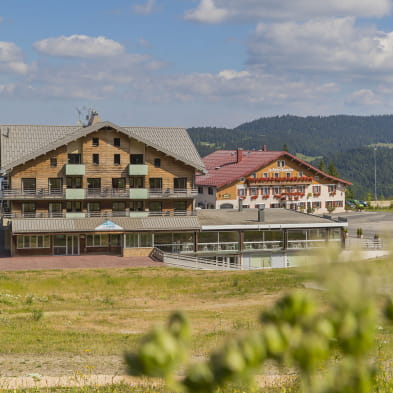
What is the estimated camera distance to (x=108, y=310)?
116ft

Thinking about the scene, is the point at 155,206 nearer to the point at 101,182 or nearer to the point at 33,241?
the point at 101,182

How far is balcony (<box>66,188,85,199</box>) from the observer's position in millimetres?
55438

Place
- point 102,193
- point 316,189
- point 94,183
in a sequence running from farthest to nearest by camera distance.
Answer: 1. point 316,189
2. point 94,183
3. point 102,193

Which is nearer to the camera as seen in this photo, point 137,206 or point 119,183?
point 119,183

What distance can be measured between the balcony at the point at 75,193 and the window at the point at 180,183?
9.10 m

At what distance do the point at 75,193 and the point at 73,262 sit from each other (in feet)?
25.9

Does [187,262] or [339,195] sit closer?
[187,262]

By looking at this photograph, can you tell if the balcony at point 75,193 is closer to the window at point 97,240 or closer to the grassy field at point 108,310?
the window at point 97,240

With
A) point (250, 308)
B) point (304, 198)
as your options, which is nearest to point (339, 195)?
point (304, 198)

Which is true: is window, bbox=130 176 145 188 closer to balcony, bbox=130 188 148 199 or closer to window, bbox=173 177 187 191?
balcony, bbox=130 188 148 199

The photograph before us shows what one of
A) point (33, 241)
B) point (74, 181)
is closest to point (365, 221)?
point (74, 181)

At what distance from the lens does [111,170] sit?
5750cm

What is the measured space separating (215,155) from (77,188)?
2192 inches

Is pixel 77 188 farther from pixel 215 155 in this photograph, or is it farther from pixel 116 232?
pixel 215 155
